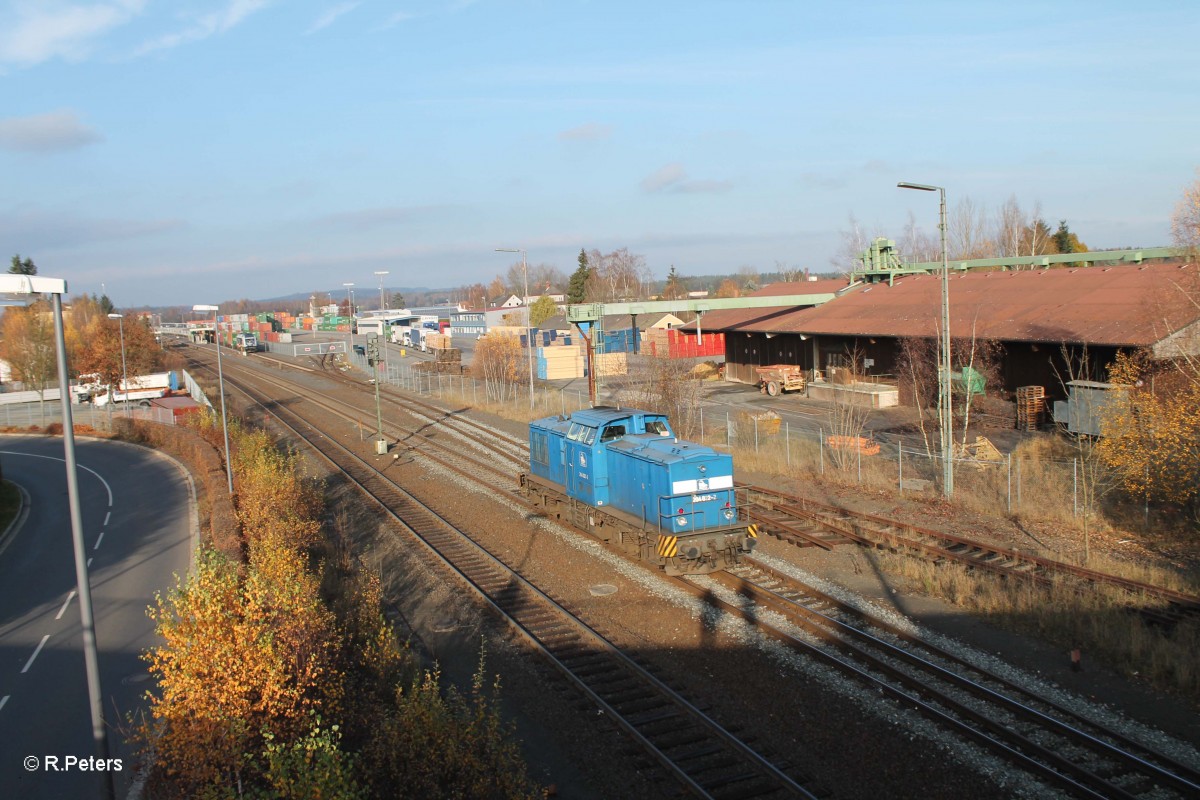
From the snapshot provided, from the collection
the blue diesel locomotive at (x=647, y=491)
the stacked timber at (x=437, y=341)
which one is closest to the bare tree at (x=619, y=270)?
the stacked timber at (x=437, y=341)

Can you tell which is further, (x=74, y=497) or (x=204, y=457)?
(x=204, y=457)

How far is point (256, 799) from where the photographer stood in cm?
725

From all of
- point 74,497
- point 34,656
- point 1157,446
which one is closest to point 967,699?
point 1157,446

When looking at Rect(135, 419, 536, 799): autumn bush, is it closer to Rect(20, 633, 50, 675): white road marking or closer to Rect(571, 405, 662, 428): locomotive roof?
Rect(20, 633, 50, 675): white road marking

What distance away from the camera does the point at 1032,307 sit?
1329 inches

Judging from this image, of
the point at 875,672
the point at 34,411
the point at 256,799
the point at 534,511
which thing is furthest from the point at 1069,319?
the point at 34,411

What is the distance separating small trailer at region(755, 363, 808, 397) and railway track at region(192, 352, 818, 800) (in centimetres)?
2733

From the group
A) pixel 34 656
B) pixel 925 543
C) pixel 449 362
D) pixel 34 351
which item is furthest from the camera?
pixel 449 362

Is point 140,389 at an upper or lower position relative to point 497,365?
lower

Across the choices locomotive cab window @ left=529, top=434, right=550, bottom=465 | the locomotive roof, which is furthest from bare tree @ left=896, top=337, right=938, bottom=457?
the locomotive roof

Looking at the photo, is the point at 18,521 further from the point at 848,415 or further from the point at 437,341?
the point at 437,341

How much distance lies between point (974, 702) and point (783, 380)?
35.0 m

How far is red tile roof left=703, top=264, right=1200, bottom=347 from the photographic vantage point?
26.7m

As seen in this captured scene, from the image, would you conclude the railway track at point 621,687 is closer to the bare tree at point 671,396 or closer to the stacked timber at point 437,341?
the bare tree at point 671,396
